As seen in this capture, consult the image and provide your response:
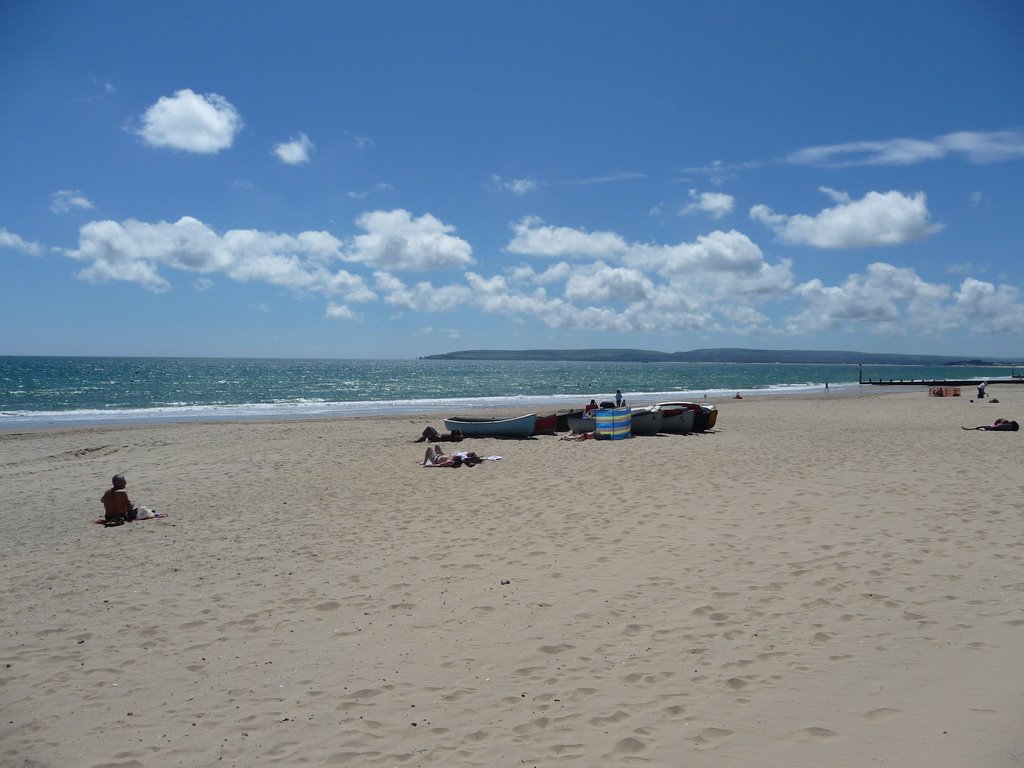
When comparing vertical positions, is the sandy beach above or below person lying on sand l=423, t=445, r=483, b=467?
below

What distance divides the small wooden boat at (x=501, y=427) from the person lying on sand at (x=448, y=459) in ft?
15.7

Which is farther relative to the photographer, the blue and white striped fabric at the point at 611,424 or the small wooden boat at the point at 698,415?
the small wooden boat at the point at 698,415

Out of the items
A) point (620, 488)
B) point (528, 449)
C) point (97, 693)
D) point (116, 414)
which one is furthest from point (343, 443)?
point (116, 414)

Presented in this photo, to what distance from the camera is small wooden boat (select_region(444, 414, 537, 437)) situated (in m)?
18.9

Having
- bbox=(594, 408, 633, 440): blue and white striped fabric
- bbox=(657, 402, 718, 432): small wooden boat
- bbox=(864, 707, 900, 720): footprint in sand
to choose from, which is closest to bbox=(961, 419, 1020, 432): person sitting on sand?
bbox=(657, 402, 718, 432): small wooden boat

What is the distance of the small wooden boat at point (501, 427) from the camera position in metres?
18.9

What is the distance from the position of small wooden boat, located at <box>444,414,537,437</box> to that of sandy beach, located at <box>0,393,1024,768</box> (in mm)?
7269

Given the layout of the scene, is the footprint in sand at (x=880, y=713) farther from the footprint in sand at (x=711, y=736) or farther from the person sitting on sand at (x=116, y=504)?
the person sitting on sand at (x=116, y=504)

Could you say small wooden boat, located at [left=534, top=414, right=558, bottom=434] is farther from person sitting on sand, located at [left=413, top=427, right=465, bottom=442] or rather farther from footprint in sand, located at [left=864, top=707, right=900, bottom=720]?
footprint in sand, located at [left=864, top=707, right=900, bottom=720]

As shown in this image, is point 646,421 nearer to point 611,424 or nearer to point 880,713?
point 611,424

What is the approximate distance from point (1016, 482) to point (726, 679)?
882 cm

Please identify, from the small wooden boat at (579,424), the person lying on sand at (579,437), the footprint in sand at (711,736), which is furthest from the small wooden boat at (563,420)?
the footprint in sand at (711,736)

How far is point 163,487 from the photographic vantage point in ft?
40.6

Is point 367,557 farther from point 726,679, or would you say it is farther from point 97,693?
point 726,679
